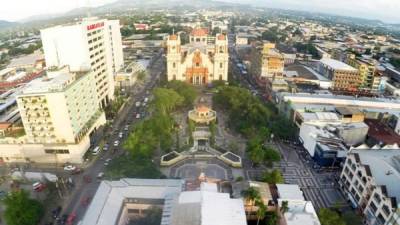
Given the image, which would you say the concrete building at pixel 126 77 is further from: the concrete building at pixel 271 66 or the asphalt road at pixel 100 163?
the concrete building at pixel 271 66

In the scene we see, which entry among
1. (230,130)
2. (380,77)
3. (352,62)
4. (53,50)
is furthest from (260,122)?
(352,62)

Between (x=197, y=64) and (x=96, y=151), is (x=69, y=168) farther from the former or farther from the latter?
(x=197, y=64)

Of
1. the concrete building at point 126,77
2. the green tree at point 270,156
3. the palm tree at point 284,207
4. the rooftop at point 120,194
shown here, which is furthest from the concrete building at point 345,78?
the rooftop at point 120,194

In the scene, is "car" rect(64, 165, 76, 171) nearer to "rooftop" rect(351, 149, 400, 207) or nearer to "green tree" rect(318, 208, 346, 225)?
"green tree" rect(318, 208, 346, 225)

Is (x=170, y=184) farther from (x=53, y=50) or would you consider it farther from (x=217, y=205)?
(x=53, y=50)

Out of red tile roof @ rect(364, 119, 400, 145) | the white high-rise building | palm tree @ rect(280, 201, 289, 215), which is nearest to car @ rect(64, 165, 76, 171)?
the white high-rise building

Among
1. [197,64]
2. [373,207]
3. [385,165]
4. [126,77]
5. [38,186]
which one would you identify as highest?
[197,64]

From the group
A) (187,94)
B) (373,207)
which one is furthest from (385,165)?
(187,94)
